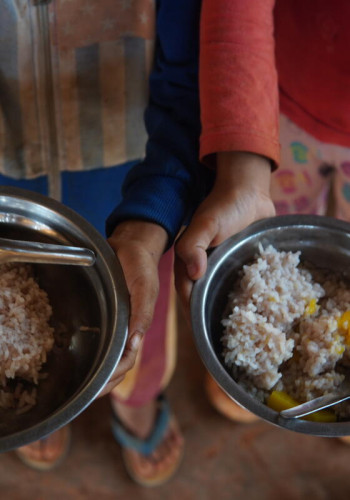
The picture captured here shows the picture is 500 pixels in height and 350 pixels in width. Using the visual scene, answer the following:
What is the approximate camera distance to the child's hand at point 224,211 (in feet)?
2.62

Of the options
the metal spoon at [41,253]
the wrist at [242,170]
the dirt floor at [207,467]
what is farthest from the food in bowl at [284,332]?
the dirt floor at [207,467]

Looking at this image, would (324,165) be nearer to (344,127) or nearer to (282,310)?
(344,127)

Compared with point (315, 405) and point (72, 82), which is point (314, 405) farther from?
point (72, 82)

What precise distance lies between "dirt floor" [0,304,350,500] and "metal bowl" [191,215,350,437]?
0.88 m

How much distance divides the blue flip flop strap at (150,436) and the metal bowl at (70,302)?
2.73 ft

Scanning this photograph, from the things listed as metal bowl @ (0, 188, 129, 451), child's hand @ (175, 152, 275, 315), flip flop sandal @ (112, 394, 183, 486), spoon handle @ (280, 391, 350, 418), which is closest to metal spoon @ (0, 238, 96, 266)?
metal bowl @ (0, 188, 129, 451)

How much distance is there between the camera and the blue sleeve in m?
0.90

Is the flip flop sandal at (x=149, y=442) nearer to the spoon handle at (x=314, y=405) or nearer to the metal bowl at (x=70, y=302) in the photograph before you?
the metal bowl at (x=70, y=302)

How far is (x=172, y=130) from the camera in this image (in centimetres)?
97

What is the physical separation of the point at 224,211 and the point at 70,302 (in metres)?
0.30

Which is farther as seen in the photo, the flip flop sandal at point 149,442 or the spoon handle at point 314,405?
the flip flop sandal at point 149,442

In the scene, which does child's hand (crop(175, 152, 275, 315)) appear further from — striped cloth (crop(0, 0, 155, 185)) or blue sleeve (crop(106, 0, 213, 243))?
striped cloth (crop(0, 0, 155, 185))

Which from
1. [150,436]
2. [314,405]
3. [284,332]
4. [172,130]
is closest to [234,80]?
[172,130]

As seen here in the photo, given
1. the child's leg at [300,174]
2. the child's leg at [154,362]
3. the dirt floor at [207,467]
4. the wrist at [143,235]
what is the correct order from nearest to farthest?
the wrist at [143,235], the child's leg at [300,174], the child's leg at [154,362], the dirt floor at [207,467]
